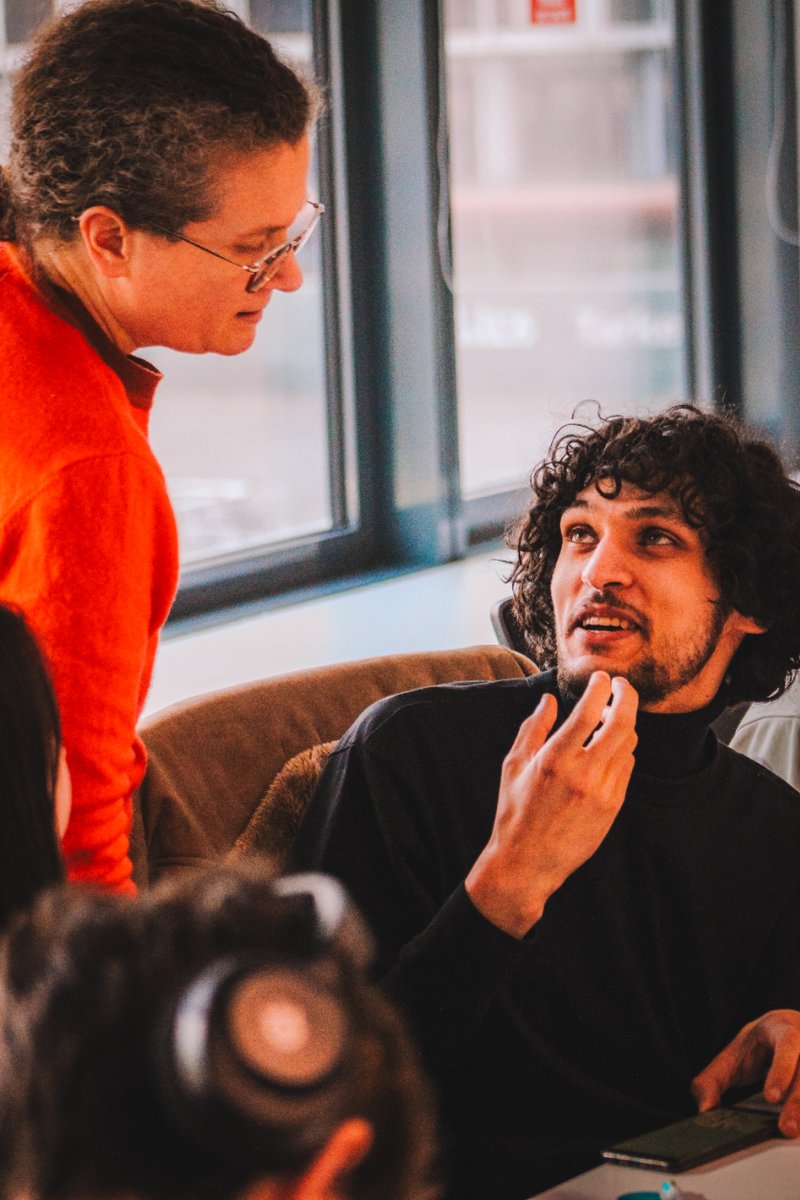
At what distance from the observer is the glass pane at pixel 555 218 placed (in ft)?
11.3

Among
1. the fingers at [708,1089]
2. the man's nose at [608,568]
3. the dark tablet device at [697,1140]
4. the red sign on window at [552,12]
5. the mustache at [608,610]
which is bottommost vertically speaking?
the fingers at [708,1089]

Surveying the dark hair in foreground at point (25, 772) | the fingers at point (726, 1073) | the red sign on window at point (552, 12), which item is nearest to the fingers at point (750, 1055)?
the fingers at point (726, 1073)

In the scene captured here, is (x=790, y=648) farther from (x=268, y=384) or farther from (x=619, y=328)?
(x=619, y=328)

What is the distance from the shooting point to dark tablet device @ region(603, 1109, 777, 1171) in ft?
3.53

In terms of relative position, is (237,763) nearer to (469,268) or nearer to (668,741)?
(668,741)

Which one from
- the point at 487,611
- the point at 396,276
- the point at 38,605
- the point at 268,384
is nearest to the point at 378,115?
the point at 396,276

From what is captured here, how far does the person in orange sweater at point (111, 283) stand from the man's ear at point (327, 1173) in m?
0.77

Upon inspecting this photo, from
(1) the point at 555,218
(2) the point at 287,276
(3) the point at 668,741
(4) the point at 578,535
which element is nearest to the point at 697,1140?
(3) the point at 668,741

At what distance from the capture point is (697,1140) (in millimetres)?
1118

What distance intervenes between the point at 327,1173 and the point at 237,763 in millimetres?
1156

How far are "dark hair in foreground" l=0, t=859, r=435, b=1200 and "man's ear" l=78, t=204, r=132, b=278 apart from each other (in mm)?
892

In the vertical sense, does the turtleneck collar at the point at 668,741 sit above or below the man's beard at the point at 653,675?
below

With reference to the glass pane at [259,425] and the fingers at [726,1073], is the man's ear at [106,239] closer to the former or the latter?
the fingers at [726,1073]

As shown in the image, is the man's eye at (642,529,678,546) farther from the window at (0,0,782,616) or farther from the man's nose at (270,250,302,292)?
the window at (0,0,782,616)
